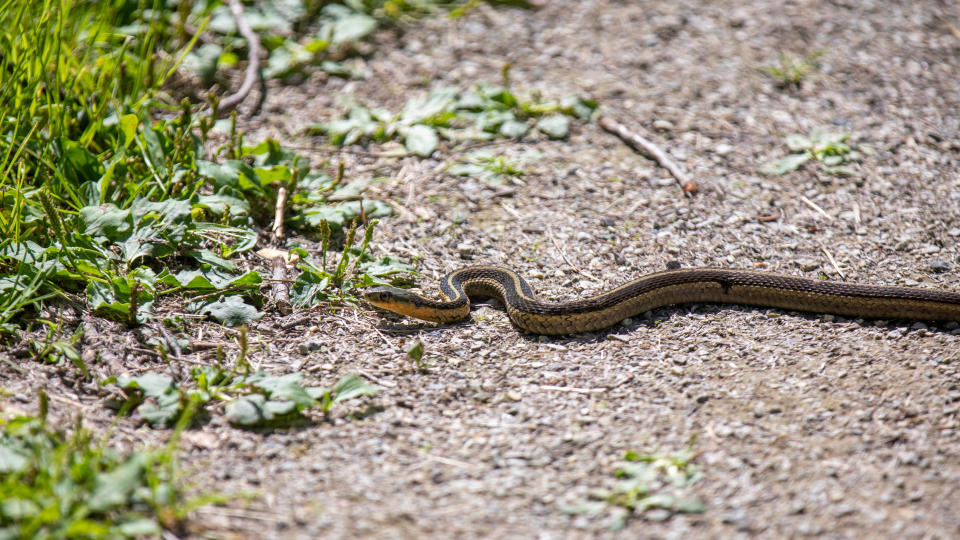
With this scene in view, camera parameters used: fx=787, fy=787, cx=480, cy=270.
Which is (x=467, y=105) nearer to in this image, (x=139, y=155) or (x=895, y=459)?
(x=139, y=155)

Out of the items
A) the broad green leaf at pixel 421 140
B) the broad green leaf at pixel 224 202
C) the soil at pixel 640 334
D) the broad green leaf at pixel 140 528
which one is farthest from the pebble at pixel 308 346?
the broad green leaf at pixel 421 140

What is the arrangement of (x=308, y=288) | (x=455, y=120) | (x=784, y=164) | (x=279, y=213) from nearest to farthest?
1. (x=308, y=288)
2. (x=279, y=213)
3. (x=784, y=164)
4. (x=455, y=120)

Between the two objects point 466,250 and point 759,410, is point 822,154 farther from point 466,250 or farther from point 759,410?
point 759,410

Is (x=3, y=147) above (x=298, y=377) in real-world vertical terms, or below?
above

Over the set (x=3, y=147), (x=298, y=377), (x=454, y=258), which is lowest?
(x=454, y=258)

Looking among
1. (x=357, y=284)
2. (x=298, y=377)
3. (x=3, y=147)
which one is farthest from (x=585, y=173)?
(x=3, y=147)

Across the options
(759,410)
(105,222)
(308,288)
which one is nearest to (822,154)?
(759,410)
